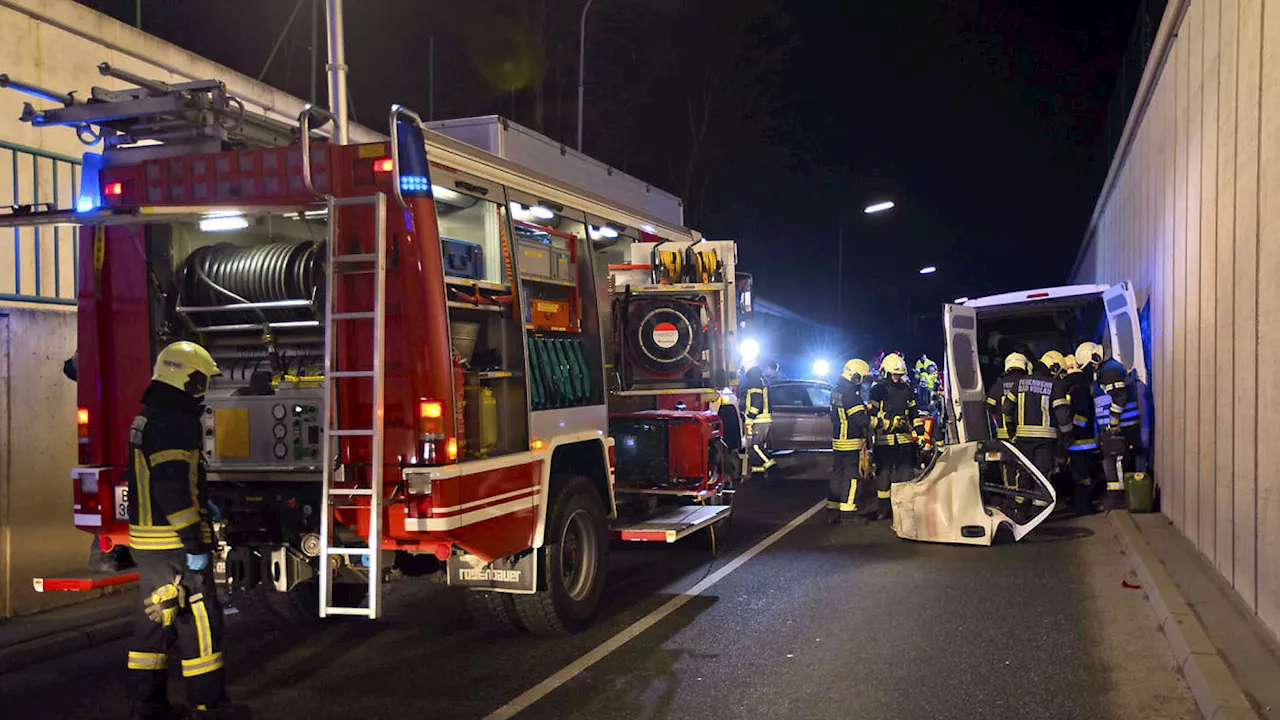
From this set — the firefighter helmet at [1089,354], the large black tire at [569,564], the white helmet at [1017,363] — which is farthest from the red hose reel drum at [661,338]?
the firefighter helmet at [1089,354]

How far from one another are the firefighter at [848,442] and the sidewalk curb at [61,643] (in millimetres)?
6842

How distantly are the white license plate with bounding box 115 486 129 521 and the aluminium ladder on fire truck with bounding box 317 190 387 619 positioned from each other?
132 centimetres

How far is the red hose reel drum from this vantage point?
9.25 m

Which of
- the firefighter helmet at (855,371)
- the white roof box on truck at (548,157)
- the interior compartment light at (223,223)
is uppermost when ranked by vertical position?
the white roof box on truck at (548,157)

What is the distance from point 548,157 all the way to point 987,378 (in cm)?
730

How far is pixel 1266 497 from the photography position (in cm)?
568

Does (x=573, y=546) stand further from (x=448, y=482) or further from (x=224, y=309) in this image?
(x=224, y=309)

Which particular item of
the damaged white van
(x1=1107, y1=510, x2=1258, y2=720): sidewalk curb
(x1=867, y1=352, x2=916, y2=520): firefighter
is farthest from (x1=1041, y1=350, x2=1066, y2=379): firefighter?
(x1=1107, y1=510, x2=1258, y2=720): sidewalk curb

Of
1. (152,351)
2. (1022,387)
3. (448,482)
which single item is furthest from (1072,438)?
(152,351)

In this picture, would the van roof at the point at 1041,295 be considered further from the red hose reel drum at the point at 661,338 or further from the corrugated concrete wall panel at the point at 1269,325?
the corrugated concrete wall panel at the point at 1269,325

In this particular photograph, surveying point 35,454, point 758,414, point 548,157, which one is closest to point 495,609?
point 35,454

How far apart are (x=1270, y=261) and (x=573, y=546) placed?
4.41 m

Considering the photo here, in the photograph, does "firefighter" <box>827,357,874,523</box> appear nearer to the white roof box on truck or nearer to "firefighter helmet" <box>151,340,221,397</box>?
the white roof box on truck

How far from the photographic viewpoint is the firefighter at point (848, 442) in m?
11.0
